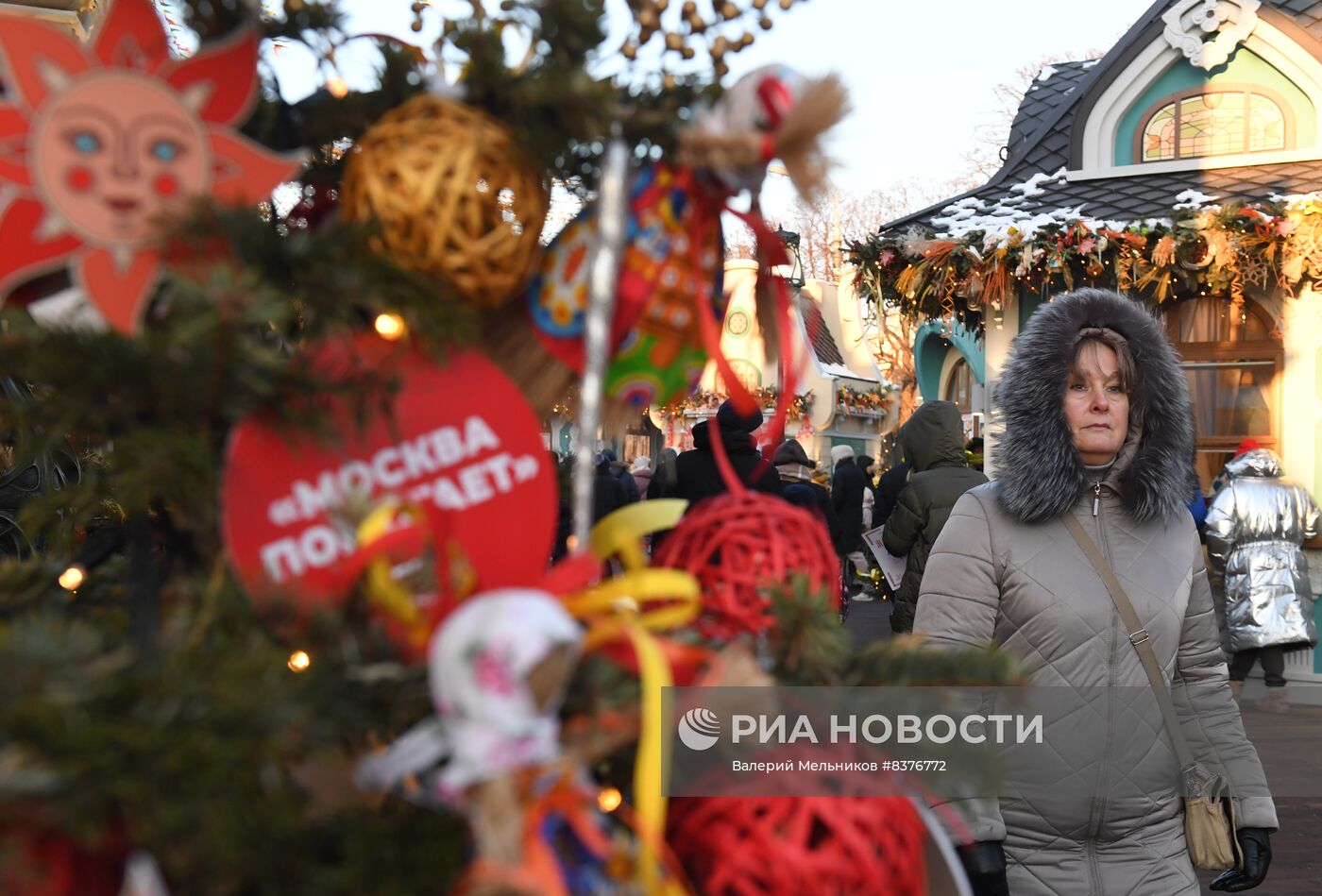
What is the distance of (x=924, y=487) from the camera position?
5363mm

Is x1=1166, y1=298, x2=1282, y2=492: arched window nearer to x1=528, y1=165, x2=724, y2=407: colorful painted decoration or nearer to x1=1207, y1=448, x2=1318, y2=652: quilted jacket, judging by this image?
x1=1207, y1=448, x2=1318, y2=652: quilted jacket

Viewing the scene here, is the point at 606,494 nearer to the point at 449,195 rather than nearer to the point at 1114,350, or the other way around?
the point at 1114,350

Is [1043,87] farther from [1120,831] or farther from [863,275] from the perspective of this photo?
[1120,831]

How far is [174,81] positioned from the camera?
3.52 ft

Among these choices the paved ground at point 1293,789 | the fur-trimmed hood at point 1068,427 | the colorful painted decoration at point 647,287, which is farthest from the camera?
the paved ground at point 1293,789

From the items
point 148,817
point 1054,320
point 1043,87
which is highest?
point 1043,87

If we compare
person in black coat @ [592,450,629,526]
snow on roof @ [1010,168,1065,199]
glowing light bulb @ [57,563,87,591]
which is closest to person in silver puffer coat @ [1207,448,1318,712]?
snow on roof @ [1010,168,1065,199]

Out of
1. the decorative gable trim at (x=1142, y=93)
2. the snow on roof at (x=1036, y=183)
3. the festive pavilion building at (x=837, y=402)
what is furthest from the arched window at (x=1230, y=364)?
the festive pavilion building at (x=837, y=402)

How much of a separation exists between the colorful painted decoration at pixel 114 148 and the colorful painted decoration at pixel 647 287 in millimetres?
261

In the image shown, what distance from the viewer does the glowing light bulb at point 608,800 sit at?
0.98m

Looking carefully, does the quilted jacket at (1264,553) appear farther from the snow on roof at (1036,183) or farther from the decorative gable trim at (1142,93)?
the snow on roof at (1036,183)

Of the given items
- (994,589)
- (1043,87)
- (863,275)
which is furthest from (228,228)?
(1043,87)

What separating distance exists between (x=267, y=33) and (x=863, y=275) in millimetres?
7491

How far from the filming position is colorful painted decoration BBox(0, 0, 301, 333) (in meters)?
1.01
